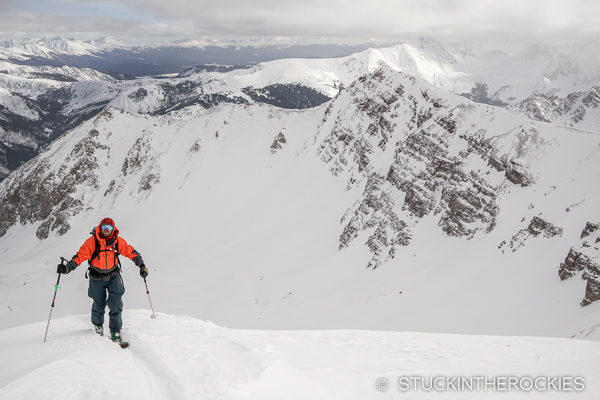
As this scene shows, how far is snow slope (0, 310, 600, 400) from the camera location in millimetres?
6992

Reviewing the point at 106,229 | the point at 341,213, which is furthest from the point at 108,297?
the point at 341,213

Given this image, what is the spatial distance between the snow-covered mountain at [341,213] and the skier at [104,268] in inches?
1184

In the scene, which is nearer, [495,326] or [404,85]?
[495,326]

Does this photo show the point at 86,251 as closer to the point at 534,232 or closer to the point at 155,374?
the point at 155,374

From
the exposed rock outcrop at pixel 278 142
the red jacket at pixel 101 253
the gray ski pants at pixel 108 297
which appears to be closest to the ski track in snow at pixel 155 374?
the gray ski pants at pixel 108 297

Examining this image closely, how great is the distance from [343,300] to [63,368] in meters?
40.3

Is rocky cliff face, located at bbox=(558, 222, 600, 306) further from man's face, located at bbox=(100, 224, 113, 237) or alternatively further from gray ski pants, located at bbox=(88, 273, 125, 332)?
man's face, located at bbox=(100, 224, 113, 237)

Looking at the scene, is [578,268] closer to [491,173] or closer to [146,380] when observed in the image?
[491,173]

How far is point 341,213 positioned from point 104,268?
56906mm

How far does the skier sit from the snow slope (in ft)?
1.96

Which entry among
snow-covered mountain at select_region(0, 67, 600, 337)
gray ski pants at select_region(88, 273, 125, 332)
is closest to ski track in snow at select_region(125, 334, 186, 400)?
Answer: gray ski pants at select_region(88, 273, 125, 332)

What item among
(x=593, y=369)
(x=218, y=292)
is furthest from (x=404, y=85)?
(x=593, y=369)

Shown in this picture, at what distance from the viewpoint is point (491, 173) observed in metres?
48.5

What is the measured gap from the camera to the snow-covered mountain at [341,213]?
37594 mm
